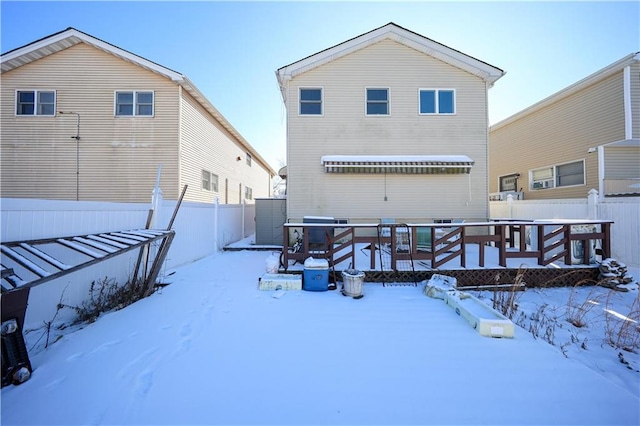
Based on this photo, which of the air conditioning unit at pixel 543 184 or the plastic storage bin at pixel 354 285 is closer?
the plastic storage bin at pixel 354 285

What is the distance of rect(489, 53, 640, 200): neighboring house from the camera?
9.81 m

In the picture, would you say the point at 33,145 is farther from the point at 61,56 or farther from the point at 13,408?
the point at 13,408

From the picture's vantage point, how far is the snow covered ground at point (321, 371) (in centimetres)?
225

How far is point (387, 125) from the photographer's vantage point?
10164mm

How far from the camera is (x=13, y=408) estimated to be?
89.3 inches

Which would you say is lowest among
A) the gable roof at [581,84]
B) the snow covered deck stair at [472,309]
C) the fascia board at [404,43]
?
the snow covered deck stair at [472,309]

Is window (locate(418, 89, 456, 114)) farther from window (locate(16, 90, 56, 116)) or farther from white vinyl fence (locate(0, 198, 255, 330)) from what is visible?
window (locate(16, 90, 56, 116))

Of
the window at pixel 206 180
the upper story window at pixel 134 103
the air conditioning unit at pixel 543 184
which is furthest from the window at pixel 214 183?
the air conditioning unit at pixel 543 184

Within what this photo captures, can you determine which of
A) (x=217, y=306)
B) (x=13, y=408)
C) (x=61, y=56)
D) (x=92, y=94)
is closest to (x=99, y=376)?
(x=13, y=408)

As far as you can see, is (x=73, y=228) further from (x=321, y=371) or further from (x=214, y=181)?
(x=214, y=181)

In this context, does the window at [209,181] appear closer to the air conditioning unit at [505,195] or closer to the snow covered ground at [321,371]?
the snow covered ground at [321,371]

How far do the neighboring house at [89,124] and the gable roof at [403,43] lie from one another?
15.3 ft

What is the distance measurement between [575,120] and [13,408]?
17.7 m

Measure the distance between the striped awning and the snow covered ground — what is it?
5.86 m
